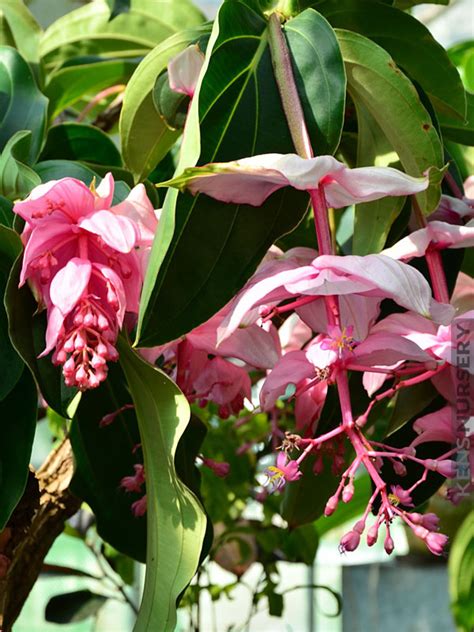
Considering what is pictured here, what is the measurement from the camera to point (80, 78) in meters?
0.52

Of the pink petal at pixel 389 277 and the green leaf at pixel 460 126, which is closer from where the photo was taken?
the pink petal at pixel 389 277

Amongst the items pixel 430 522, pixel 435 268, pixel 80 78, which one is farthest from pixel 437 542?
→ pixel 80 78

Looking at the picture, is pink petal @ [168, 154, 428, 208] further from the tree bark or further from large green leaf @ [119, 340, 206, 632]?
the tree bark

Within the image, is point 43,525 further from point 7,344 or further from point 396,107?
point 396,107

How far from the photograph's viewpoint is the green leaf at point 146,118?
377 mm

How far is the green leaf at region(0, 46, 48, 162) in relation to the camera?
412mm

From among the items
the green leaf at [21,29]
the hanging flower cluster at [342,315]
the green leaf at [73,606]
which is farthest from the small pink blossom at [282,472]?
the green leaf at [73,606]

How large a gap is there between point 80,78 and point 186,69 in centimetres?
18

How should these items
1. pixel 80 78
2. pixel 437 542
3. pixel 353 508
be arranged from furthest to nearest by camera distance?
pixel 353 508 < pixel 80 78 < pixel 437 542

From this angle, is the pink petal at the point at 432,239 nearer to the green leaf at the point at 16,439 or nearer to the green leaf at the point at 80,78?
the green leaf at the point at 16,439

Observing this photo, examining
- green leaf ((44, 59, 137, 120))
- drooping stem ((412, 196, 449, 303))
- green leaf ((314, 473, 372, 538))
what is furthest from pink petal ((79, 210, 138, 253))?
green leaf ((314, 473, 372, 538))

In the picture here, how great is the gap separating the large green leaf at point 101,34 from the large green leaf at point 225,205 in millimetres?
198

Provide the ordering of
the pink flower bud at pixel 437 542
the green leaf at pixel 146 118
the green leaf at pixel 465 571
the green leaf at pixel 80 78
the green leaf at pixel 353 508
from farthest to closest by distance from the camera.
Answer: the green leaf at pixel 353 508 → the green leaf at pixel 465 571 → the green leaf at pixel 80 78 → the green leaf at pixel 146 118 → the pink flower bud at pixel 437 542

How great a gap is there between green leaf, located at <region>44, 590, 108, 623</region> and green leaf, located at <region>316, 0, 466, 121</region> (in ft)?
1.72
